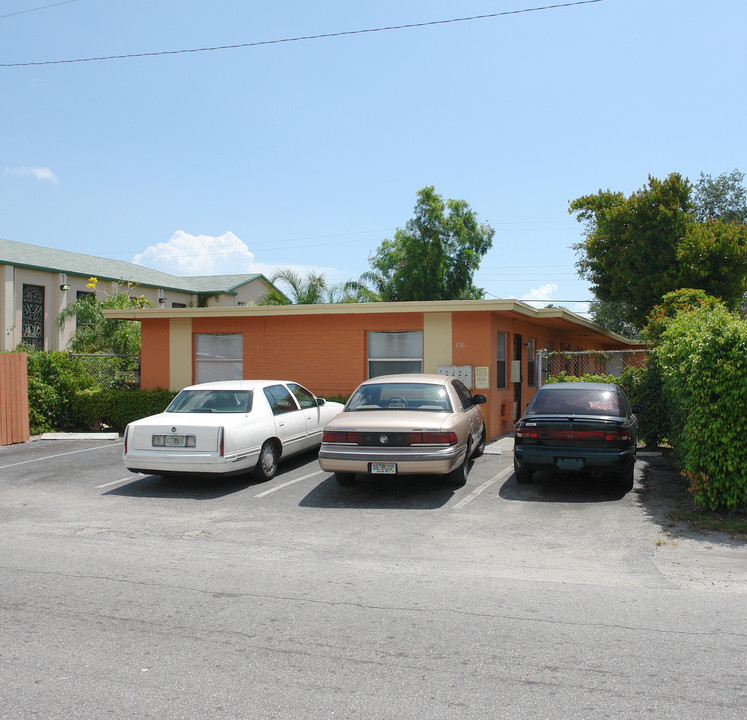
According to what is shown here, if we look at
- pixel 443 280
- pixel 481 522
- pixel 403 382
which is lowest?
pixel 481 522

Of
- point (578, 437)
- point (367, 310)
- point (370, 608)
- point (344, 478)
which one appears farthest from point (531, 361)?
point (370, 608)

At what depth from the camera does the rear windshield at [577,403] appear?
30.1 ft

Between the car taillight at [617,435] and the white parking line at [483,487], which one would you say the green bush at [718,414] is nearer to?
the car taillight at [617,435]

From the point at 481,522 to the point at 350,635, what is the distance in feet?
11.7

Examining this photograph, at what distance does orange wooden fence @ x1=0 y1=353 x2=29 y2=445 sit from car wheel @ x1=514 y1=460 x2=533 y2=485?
11160 millimetres

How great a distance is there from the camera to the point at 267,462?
998cm

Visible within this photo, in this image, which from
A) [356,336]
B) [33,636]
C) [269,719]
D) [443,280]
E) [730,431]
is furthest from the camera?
[443,280]

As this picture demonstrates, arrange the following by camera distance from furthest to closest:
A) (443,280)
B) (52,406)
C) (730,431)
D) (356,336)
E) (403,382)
Answer: (443,280)
(52,406)
(356,336)
(403,382)
(730,431)

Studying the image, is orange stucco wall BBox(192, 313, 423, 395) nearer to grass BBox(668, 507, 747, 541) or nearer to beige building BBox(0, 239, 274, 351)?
grass BBox(668, 507, 747, 541)

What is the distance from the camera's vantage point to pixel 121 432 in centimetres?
1670

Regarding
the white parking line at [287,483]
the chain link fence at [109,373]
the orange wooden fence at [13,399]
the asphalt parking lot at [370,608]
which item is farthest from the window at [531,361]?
the orange wooden fence at [13,399]

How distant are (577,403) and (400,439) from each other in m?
2.70

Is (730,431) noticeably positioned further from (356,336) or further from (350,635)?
(356,336)

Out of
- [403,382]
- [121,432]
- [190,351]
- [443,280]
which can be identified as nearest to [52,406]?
[121,432]
